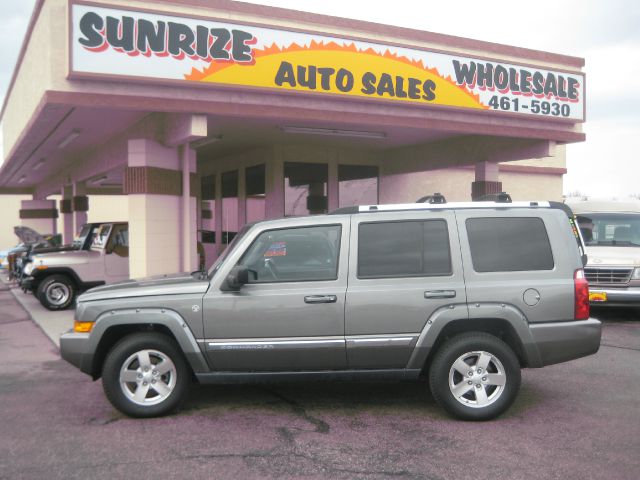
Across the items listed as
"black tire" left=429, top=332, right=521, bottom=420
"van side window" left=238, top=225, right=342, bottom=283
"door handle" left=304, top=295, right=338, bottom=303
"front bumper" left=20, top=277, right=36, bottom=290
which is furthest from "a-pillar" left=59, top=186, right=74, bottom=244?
"black tire" left=429, top=332, right=521, bottom=420

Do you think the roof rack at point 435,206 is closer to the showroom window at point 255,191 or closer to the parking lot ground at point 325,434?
the parking lot ground at point 325,434

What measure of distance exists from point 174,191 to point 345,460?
826cm

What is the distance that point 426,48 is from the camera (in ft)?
38.6

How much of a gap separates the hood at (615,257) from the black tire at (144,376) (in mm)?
7520

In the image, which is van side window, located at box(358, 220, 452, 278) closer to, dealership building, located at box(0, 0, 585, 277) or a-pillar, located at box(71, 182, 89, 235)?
dealership building, located at box(0, 0, 585, 277)

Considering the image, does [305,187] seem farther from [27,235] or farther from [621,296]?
[621,296]

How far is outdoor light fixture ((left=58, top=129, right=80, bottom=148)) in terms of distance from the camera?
13.0 meters

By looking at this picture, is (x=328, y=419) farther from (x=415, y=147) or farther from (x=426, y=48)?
(x=415, y=147)

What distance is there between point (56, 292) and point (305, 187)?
6937 mm

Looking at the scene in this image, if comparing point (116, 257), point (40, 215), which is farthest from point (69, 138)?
point (40, 215)

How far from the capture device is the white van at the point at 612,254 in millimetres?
9891

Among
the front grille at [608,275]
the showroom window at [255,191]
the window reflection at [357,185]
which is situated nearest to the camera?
the front grille at [608,275]

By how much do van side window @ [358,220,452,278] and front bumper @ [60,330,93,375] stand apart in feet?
8.13

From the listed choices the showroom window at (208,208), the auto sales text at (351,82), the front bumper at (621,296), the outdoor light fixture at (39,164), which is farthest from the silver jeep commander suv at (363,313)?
the outdoor light fixture at (39,164)
